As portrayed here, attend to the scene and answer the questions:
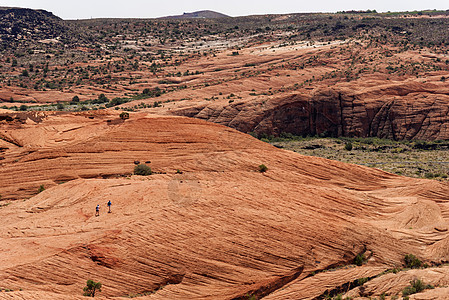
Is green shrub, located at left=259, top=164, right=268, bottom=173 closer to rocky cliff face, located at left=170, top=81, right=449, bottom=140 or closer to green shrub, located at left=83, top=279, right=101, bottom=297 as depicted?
green shrub, located at left=83, top=279, right=101, bottom=297

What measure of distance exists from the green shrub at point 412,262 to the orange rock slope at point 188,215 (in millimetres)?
365

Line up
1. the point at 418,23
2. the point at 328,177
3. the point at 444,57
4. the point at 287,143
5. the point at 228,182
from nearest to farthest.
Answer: the point at 228,182, the point at 328,177, the point at 287,143, the point at 444,57, the point at 418,23

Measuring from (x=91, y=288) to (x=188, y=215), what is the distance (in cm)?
643

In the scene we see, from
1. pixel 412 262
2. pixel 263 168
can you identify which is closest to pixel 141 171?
pixel 263 168

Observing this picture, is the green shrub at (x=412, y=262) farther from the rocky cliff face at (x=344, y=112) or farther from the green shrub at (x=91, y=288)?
the rocky cliff face at (x=344, y=112)

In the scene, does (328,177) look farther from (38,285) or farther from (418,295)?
(38,285)

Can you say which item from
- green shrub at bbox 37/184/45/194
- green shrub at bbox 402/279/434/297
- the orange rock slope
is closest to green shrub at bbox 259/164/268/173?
the orange rock slope

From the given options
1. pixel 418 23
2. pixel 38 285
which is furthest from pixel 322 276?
pixel 418 23

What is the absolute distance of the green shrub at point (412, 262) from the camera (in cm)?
2750

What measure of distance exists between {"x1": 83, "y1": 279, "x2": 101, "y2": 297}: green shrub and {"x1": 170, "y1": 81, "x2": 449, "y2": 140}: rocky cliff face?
4891cm

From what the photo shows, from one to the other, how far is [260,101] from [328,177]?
40.6 meters

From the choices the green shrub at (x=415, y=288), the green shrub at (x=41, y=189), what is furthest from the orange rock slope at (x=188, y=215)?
the green shrub at (x=415, y=288)

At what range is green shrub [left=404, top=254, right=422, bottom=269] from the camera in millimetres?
27500

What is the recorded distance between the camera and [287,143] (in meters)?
66.5
